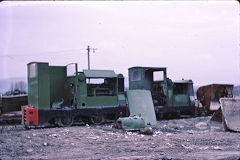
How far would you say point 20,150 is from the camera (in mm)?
7141

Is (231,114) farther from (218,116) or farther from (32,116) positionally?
(32,116)

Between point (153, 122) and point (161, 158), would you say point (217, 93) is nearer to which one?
point (153, 122)

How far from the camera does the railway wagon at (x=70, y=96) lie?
12711 mm

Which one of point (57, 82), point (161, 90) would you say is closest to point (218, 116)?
point (161, 90)

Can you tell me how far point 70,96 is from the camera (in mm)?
13703

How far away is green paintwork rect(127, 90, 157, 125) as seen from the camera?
38.3 feet

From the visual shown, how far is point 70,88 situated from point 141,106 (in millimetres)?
3319

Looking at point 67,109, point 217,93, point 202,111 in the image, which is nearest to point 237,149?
point 67,109

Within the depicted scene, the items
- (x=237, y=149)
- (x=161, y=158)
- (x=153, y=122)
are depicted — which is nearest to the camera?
(x=161, y=158)

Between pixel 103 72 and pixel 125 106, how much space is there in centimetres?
177

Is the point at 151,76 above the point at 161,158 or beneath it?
above

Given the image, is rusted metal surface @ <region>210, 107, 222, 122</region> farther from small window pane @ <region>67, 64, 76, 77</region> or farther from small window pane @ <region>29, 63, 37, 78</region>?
small window pane @ <region>29, 63, 37, 78</region>

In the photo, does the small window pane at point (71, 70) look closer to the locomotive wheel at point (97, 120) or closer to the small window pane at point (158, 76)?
the locomotive wheel at point (97, 120)

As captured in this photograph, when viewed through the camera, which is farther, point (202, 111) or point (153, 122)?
point (202, 111)
